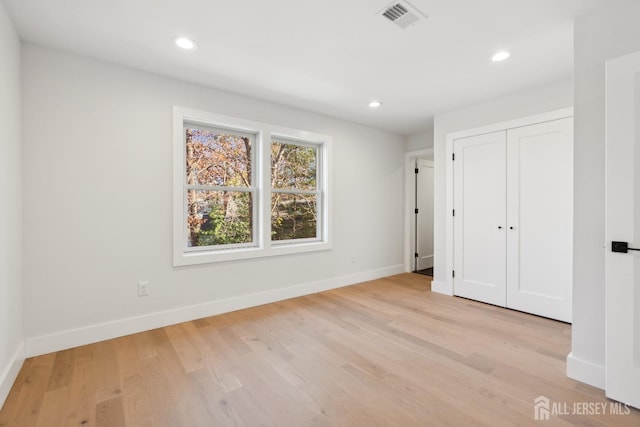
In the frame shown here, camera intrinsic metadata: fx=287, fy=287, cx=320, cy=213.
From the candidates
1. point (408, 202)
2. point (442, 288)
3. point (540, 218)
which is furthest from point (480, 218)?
point (408, 202)

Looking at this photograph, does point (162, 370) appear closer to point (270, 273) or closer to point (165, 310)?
point (165, 310)

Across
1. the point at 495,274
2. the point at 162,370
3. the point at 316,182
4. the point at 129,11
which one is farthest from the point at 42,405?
the point at 495,274

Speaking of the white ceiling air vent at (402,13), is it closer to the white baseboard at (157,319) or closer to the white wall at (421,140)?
the white wall at (421,140)

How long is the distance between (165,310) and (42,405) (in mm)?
1179

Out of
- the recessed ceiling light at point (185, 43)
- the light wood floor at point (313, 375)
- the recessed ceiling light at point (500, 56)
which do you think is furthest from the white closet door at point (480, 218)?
the recessed ceiling light at point (185, 43)

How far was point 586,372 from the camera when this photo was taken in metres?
1.89

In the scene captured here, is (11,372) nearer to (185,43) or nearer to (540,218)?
(185,43)

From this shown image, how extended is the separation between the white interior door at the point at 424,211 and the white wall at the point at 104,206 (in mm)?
3257

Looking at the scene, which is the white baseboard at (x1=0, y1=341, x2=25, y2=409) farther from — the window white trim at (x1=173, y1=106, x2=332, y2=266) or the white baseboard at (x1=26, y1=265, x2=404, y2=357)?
the window white trim at (x1=173, y1=106, x2=332, y2=266)

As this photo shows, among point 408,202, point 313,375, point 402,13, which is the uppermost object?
point 402,13

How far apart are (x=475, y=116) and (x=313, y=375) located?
3.49 meters

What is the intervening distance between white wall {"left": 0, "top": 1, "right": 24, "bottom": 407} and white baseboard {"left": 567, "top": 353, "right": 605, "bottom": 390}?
141 inches

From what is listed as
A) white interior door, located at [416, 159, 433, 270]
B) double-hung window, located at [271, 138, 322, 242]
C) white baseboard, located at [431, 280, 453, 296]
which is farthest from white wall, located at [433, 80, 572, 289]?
double-hung window, located at [271, 138, 322, 242]

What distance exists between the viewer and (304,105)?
3.69 meters
